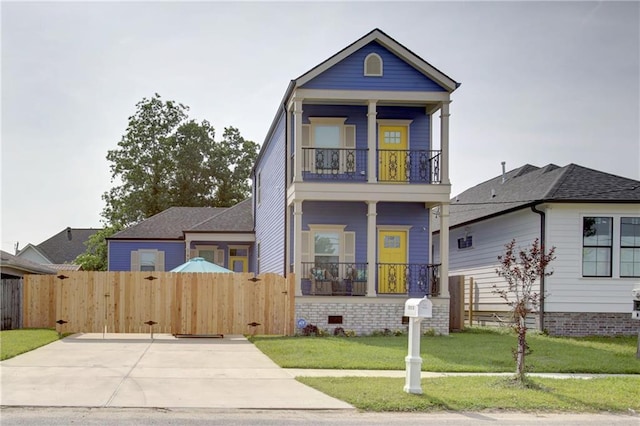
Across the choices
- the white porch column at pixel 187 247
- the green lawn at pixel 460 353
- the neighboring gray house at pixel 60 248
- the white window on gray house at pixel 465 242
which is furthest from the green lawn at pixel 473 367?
the neighboring gray house at pixel 60 248

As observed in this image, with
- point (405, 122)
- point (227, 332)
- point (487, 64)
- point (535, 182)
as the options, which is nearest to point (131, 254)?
point (227, 332)

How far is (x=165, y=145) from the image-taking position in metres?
46.9

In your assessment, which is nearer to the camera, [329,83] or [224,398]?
[224,398]

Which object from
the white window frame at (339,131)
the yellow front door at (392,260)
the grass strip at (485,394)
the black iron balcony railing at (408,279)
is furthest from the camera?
the white window frame at (339,131)

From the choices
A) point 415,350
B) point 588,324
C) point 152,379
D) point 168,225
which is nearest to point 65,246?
point 168,225

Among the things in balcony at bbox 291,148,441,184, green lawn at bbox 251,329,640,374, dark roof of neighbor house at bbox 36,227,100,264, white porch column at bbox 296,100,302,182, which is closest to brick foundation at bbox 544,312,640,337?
green lawn at bbox 251,329,640,374

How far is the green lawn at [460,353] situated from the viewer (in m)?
12.6

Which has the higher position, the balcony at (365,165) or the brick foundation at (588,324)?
the balcony at (365,165)

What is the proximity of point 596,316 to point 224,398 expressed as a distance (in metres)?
13.8

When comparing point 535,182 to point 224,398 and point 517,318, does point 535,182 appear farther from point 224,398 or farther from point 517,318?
point 224,398

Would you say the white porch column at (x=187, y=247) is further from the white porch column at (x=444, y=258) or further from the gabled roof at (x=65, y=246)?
the gabled roof at (x=65, y=246)

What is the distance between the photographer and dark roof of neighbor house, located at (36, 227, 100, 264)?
56.0 m

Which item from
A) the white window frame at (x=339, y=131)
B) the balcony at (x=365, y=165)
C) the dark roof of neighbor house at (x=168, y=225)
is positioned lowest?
the dark roof of neighbor house at (x=168, y=225)

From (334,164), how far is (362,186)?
1.78 metres
